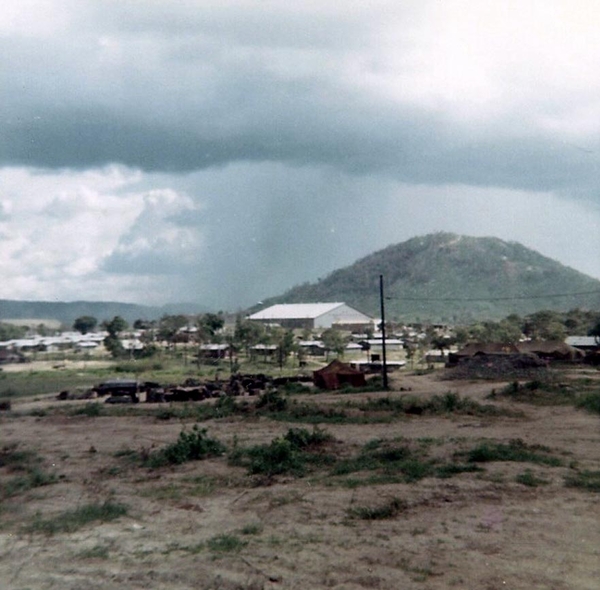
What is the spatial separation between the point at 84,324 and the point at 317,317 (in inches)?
1586

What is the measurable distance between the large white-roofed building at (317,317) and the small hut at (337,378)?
70.7 metres

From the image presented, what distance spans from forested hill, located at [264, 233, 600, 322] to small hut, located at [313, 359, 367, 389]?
101 meters

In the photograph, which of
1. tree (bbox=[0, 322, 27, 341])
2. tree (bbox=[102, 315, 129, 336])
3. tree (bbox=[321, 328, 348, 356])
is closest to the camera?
tree (bbox=[0, 322, 27, 341])

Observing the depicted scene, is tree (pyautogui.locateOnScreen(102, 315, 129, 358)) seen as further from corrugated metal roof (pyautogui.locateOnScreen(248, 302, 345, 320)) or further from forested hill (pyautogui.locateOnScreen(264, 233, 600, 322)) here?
forested hill (pyautogui.locateOnScreen(264, 233, 600, 322))

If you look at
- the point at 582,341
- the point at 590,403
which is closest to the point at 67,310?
the point at 582,341

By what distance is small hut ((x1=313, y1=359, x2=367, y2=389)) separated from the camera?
147 feet

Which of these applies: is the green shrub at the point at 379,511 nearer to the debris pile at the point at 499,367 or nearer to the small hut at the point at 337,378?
the small hut at the point at 337,378

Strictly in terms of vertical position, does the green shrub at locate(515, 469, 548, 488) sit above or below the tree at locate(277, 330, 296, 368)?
below

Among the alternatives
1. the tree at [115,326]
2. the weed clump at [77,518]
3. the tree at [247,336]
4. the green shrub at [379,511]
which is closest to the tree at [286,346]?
the tree at [247,336]

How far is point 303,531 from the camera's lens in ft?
39.2

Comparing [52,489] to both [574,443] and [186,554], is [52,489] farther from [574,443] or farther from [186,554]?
[574,443]

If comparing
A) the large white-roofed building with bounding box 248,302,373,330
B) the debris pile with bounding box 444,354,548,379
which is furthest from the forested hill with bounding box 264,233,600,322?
the debris pile with bounding box 444,354,548,379

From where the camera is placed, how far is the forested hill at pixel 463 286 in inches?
6176

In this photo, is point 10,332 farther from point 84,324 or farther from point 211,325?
point 84,324
